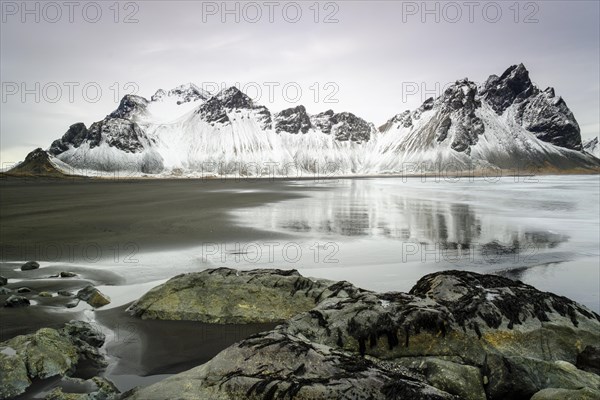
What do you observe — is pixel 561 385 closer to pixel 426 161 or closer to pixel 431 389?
pixel 431 389

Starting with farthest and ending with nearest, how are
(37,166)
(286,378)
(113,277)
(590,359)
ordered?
(37,166) → (113,277) → (590,359) → (286,378)

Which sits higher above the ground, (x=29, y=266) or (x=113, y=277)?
(x=29, y=266)

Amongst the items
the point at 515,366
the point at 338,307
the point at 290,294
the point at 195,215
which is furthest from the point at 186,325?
the point at 195,215

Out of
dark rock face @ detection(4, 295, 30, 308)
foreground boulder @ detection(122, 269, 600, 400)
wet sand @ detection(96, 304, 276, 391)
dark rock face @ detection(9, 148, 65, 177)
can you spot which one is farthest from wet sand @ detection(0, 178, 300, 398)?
dark rock face @ detection(9, 148, 65, 177)

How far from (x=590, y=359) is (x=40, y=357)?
7.16m

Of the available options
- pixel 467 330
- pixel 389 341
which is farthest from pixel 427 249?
pixel 389 341

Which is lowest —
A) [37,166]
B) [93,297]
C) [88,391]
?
[88,391]

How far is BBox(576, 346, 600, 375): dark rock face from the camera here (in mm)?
4957

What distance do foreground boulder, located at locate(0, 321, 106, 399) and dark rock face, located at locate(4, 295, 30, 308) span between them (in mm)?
2490

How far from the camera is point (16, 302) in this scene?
7379 mm

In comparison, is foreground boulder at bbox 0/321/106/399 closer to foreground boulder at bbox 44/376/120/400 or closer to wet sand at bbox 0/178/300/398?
wet sand at bbox 0/178/300/398

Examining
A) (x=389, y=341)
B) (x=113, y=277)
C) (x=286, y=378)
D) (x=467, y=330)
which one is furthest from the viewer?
(x=113, y=277)

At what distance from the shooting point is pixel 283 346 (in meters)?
4.25

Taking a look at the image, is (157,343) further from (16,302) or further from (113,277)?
(113,277)
